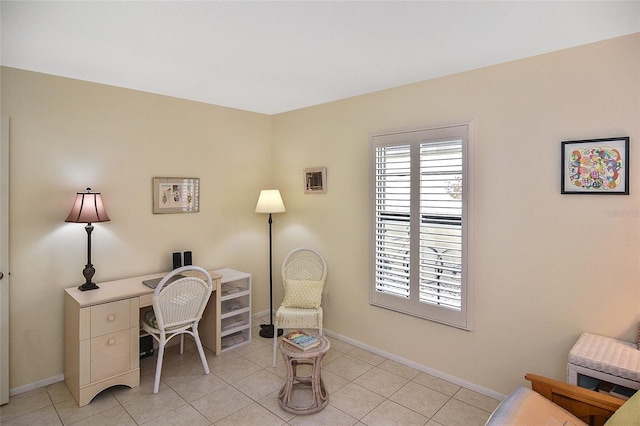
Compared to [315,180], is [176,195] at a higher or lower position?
lower

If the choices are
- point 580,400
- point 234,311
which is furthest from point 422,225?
point 234,311

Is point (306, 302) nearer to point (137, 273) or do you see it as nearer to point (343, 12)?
point (137, 273)

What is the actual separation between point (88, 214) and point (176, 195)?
3.00 feet

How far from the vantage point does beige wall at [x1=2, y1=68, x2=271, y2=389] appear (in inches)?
109

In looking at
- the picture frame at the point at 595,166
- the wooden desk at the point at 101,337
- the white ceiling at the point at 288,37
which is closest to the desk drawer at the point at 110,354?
Answer: the wooden desk at the point at 101,337

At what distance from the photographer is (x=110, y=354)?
2727 millimetres

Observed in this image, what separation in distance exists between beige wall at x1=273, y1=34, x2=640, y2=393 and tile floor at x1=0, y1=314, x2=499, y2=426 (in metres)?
0.31

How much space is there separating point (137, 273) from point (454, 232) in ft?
9.56

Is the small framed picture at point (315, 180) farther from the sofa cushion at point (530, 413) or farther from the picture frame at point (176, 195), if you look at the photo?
the sofa cushion at point (530, 413)

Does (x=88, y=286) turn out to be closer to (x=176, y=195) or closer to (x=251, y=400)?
(x=176, y=195)

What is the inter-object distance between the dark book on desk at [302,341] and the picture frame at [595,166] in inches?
79.6

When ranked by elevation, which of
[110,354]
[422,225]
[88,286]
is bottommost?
[110,354]

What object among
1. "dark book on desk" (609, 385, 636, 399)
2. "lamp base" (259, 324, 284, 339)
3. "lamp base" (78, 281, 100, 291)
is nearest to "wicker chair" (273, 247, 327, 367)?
"lamp base" (259, 324, 284, 339)

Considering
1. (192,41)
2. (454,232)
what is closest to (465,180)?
(454,232)
